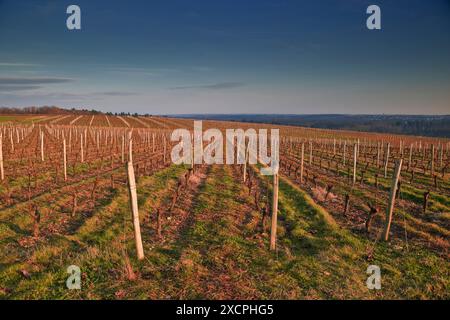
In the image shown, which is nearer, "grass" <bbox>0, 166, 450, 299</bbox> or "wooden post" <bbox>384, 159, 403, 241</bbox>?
"grass" <bbox>0, 166, 450, 299</bbox>

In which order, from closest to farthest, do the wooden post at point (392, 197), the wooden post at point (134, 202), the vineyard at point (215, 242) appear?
1. the vineyard at point (215, 242)
2. the wooden post at point (134, 202)
3. the wooden post at point (392, 197)

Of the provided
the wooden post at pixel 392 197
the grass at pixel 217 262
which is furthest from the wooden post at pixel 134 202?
the wooden post at pixel 392 197

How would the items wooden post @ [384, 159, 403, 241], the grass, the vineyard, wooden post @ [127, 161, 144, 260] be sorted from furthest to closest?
wooden post @ [384, 159, 403, 241]
wooden post @ [127, 161, 144, 260]
the vineyard
the grass

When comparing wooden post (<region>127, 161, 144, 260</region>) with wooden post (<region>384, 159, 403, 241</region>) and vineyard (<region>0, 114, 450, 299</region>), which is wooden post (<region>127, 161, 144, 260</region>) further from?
wooden post (<region>384, 159, 403, 241</region>)

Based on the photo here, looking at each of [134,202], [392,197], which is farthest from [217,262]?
[392,197]

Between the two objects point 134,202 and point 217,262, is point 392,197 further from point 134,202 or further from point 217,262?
point 134,202

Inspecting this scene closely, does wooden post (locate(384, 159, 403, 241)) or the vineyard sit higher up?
wooden post (locate(384, 159, 403, 241))

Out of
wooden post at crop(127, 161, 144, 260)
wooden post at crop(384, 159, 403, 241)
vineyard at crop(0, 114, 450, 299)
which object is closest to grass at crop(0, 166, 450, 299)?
vineyard at crop(0, 114, 450, 299)

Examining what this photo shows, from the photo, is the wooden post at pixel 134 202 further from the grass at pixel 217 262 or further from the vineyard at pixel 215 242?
the grass at pixel 217 262

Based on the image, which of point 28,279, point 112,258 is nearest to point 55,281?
point 28,279

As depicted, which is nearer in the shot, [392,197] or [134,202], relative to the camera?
[134,202]

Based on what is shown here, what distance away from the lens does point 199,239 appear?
8102 mm
